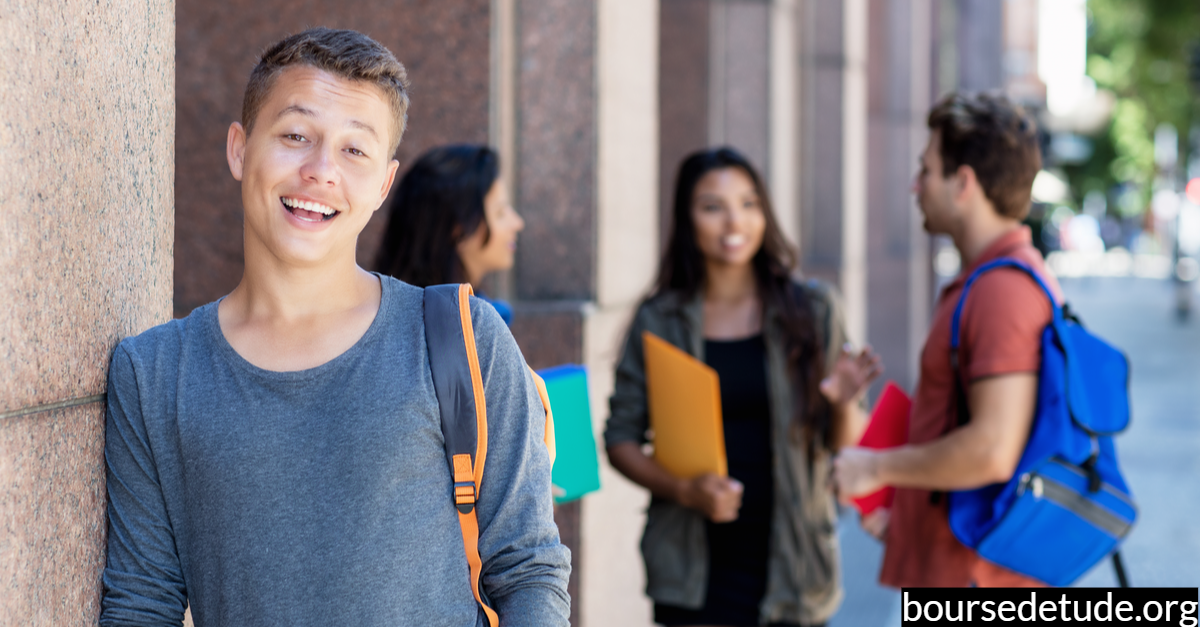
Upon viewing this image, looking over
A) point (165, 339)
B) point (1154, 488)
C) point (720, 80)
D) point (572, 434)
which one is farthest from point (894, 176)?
point (165, 339)

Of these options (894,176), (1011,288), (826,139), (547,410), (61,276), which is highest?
(826,139)

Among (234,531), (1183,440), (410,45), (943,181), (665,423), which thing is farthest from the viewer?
(1183,440)

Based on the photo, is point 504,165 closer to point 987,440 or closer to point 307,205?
point 987,440

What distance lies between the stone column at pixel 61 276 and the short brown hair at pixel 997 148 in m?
2.28

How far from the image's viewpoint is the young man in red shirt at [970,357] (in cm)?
300

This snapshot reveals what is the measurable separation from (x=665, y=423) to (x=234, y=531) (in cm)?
216

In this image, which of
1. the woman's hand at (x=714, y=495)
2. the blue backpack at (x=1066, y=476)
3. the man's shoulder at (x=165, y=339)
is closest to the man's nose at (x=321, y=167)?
the man's shoulder at (x=165, y=339)

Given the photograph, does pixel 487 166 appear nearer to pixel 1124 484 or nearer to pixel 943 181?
pixel 943 181

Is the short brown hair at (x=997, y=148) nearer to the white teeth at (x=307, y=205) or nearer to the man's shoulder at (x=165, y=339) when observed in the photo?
the white teeth at (x=307, y=205)

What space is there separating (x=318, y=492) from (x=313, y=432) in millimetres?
82

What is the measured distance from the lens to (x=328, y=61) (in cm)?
172

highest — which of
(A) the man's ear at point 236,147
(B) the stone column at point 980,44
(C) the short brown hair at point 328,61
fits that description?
(B) the stone column at point 980,44

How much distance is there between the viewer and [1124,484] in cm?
306

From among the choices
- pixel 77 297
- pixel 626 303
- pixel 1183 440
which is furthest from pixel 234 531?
pixel 1183 440
